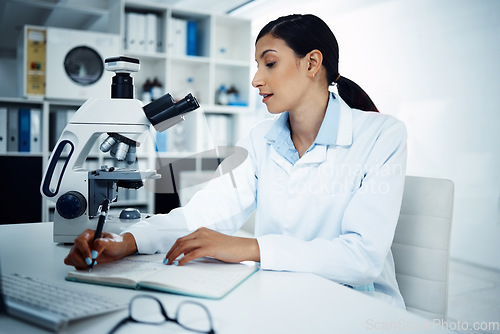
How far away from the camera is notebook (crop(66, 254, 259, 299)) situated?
0.66 m

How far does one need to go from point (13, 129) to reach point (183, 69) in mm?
1335

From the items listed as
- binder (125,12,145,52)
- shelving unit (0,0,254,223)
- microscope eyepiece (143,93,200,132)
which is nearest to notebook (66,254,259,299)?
microscope eyepiece (143,93,200,132)

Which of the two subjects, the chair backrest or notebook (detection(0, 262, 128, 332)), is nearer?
notebook (detection(0, 262, 128, 332))

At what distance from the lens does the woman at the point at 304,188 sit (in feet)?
2.67

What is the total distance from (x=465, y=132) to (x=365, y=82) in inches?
33.5

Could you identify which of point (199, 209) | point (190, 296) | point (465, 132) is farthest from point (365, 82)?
point (190, 296)

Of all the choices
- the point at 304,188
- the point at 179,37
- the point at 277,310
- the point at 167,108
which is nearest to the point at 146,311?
the point at 277,310

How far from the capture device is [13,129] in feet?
8.50

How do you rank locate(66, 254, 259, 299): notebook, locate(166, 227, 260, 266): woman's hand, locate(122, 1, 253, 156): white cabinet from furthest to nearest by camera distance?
locate(122, 1, 253, 156): white cabinet < locate(166, 227, 260, 266): woman's hand < locate(66, 254, 259, 299): notebook

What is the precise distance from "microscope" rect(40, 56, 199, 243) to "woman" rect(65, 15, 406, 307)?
0.37 ft

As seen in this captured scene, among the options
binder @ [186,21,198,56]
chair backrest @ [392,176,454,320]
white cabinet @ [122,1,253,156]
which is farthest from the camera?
binder @ [186,21,198,56]

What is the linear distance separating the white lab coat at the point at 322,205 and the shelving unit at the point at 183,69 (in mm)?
1587

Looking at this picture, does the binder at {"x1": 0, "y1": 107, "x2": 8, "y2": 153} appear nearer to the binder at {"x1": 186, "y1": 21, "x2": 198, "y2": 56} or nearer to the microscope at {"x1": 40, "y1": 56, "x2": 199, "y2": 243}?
the binder at {"x1": 186, "y1": 21, "x2": 198, "y2": 56}

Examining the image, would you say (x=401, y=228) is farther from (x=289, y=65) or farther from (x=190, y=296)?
(x=190, y=296)
